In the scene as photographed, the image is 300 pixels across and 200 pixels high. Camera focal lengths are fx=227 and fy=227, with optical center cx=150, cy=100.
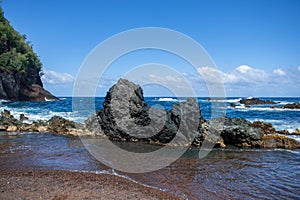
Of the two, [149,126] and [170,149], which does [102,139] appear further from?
[170,149]

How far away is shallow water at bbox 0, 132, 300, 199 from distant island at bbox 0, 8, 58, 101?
2172 inches

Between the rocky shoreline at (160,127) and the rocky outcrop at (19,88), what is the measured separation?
47.3 m

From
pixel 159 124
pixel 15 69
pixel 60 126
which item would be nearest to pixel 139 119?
pixel 159 124

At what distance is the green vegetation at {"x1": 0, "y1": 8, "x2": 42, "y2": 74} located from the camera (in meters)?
60.7

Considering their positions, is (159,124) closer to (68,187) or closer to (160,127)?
(160,127)

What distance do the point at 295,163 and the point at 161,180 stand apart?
6.74 metres

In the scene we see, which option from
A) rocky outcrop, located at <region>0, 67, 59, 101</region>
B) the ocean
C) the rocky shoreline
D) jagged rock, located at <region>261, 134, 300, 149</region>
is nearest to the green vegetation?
rocky outcrop, located at <region>0, 67, 59, 101</region>

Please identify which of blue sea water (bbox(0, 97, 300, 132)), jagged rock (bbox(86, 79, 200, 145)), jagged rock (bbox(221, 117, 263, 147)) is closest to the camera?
jagged rock (bbox(221, 117, 263, 147))

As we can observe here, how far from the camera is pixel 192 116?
15109 mm

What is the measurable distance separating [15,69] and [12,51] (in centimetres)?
622

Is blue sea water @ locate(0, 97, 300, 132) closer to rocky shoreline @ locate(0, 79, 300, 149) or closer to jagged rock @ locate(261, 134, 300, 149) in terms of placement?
rocky shoreline @ locate(0, 79, 300, 149)

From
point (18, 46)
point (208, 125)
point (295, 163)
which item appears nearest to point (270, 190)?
point (295, 163)

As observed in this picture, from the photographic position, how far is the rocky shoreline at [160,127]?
14.2 meters

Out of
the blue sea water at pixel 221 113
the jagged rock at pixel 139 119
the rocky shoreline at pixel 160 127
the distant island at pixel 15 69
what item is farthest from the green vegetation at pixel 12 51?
the jagged rock at pixel 139 119
